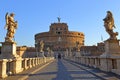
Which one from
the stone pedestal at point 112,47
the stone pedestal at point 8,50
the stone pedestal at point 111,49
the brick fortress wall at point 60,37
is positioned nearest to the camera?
the stone pedestal at point 111,49

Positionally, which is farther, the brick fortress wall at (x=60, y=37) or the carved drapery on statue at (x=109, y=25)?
the brick fortress wall at (x=60, y=37)

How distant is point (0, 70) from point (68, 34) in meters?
122

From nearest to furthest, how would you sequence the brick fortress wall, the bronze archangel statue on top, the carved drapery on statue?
the carved drapery on statue
the bronze archangel statue on top
the brick fortress wall

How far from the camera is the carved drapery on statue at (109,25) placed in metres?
17.0

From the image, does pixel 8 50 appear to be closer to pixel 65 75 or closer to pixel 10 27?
pixel 10 27

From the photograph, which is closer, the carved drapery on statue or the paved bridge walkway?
the paved bridge walkway

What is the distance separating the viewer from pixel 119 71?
13133 millimetres

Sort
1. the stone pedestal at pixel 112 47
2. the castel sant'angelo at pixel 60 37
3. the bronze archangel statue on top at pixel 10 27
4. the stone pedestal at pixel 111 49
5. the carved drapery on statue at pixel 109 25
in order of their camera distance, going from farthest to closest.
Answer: the castel sant'angelo at pixel 60 37 < the bronze archangel statue on top at pixel 10 27 < the carved drapery on statue at pixel 109 25 < the stone pedestal at pixel 112 47 < the stone pedestal at pixel 111 49

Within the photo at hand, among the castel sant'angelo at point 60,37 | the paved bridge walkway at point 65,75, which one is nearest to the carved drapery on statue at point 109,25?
the paved bridge walkway at point 65,75

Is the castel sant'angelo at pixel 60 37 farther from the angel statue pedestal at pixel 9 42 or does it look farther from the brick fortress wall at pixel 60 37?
the angel statue pedestal at pixel 9 42

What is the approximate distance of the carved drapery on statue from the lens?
55.6ft

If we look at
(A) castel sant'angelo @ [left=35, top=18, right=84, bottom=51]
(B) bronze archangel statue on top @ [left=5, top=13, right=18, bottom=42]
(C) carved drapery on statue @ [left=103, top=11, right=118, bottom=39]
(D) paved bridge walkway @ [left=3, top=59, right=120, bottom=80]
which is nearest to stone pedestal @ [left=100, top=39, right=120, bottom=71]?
(C) carved drapery on statue @ [left=103, top=11, right=118, bottom=39]

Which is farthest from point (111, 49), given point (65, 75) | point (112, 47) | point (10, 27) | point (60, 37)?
point (60, 37)

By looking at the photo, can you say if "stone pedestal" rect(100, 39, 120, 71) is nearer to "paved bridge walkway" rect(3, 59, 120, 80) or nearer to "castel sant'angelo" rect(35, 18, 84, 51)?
"paved bridge walkway" rect(3, 59, 120, 80)
